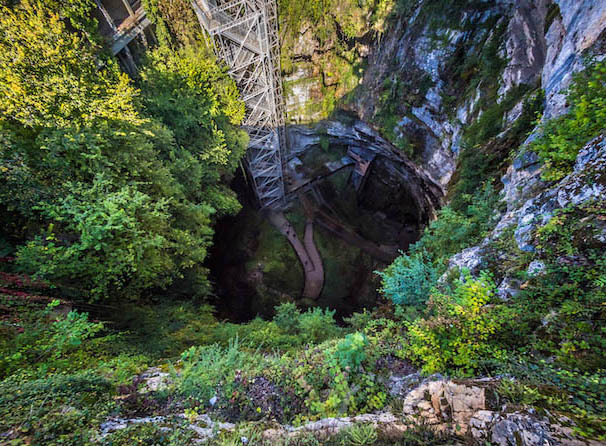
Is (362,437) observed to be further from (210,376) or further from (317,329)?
(317,329)

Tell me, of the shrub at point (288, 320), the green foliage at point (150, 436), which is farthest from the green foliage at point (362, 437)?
the shrub at point (288, 320)

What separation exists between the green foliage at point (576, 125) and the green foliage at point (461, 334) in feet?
7.74

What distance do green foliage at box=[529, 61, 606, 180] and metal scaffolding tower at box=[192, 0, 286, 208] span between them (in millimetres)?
8875

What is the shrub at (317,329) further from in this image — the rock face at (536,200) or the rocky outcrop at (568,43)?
the rocky outcrop at (568,43)

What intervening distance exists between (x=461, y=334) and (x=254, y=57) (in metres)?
10.8

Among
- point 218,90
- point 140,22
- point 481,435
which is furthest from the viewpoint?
point 218,90

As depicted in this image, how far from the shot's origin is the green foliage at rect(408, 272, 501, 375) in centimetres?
268

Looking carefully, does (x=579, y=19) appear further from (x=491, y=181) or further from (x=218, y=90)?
(x=218, y=90)

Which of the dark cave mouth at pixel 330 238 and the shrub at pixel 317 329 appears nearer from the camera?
the shrub at pixel 317 329

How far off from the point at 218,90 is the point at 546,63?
9.64m

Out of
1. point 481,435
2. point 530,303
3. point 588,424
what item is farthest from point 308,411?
point 530,303

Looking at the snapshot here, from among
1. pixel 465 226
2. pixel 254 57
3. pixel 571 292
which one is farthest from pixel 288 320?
pixel 254 57

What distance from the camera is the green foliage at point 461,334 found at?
8.79 ft

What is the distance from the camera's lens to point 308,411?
9.50 ft
